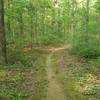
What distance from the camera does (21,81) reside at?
1120 cm

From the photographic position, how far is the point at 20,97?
898 cm

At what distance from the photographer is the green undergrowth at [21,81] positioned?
9.27m

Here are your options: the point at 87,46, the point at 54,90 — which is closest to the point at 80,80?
the point at 54,90

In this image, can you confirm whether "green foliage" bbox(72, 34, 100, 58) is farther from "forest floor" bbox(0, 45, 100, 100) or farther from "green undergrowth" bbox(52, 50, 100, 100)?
"forest floor" bbox(0, 45, 100, 100)

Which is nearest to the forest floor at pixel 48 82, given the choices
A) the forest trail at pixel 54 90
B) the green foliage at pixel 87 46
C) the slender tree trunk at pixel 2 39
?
the forest trail at pixel 54 90

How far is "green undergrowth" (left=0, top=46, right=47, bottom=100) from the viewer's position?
30.4 feet

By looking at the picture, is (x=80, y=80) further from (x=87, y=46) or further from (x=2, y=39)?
(x=87, y=46)

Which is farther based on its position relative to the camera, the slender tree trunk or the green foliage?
the green foliage

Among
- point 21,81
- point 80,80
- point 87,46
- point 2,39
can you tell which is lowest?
point 80,80

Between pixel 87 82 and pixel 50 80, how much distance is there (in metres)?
1.92

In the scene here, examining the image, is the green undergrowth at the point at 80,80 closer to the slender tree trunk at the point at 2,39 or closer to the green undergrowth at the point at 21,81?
the green undergrowth at the point at 21,81

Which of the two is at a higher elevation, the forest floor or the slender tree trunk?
the slender tree trunk

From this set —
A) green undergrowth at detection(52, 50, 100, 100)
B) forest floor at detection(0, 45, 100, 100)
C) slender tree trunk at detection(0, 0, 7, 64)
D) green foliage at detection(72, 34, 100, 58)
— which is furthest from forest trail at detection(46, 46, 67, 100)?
green foliage at detection(72, 34, 100, 58)

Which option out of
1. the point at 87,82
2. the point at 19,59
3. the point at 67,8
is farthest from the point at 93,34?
the point at 67,8
